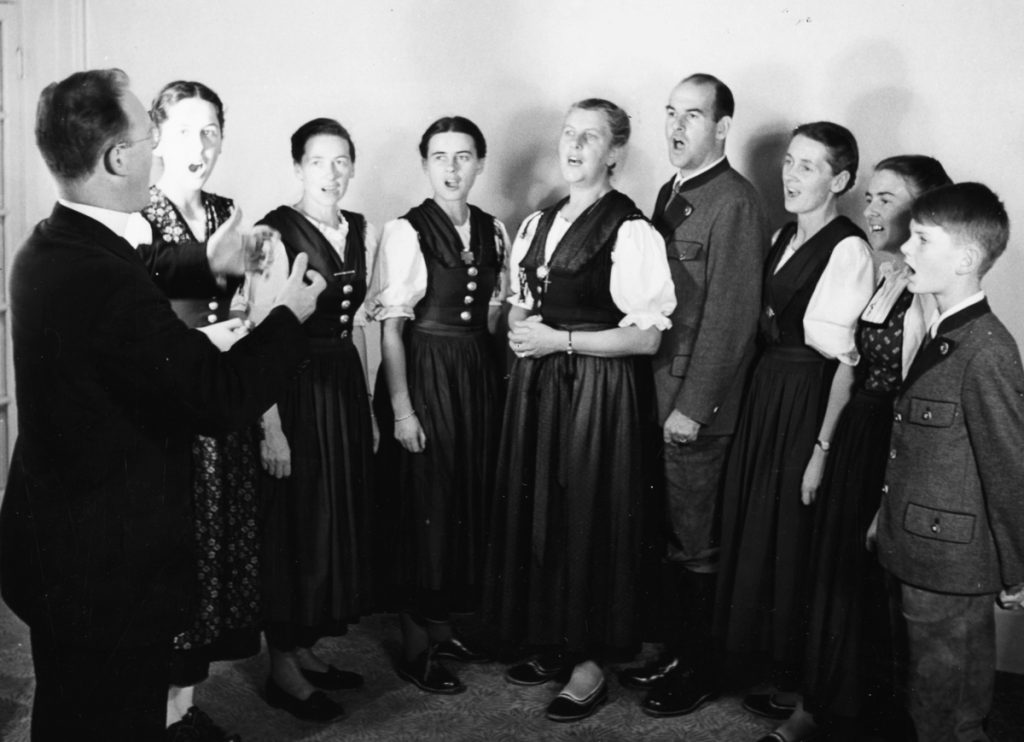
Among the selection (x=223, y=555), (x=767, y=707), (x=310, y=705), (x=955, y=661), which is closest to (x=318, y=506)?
(x=223, y=555)

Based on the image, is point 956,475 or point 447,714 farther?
point 447,714

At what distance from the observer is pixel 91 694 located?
181 centimetres

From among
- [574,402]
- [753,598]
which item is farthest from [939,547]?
Result: [574,402]

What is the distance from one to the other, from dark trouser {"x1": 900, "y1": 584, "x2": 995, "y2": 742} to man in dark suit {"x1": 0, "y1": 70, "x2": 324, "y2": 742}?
58.7 inches

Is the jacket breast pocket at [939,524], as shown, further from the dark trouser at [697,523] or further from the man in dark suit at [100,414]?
the man in dark suit at [100,414]

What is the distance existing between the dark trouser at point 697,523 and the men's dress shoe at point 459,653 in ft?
2.14

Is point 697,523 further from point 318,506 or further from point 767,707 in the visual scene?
point 318,506

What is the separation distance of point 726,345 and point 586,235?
1.63 feet

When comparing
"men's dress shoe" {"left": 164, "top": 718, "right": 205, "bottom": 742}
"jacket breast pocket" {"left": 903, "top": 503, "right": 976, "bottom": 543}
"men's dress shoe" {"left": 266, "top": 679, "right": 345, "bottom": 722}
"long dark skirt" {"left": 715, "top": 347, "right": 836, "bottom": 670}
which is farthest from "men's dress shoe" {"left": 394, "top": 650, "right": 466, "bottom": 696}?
"jacket breast pocket" {"left": 903, "top": 503, "right": 976, "bottom": 543}

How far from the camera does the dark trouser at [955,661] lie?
226cm

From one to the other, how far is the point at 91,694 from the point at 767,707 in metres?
1.93

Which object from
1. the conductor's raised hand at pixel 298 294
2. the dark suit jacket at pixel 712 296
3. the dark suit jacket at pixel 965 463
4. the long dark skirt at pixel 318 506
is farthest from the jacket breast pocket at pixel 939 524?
the long dark skirt at pixel 318 506

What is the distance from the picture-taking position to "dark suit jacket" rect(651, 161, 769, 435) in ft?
9.59

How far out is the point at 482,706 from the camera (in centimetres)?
303
